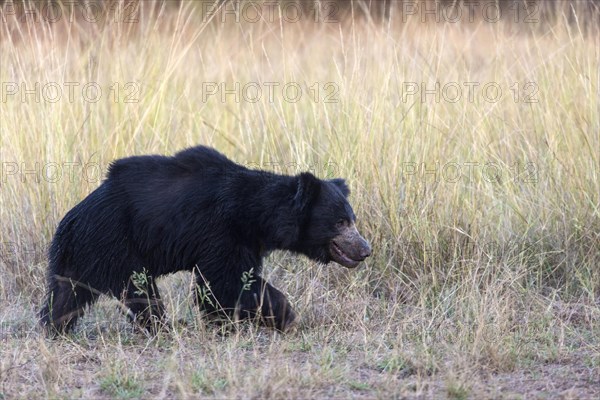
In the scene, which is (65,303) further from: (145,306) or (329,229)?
(329,229)

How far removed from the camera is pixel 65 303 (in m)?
4.94

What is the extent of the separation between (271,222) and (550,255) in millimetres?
1993

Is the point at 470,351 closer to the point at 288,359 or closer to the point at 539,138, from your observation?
the point at 288,359

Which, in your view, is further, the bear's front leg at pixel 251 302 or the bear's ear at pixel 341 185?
the bear's ear at pixel 341 185

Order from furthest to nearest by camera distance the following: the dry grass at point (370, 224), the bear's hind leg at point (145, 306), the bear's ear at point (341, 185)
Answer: the bear's ear at point (341, 185) → the bear's hind leg at point (145, 306) → the dry grass at point (370, 224)

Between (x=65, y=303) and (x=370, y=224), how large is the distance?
210cm

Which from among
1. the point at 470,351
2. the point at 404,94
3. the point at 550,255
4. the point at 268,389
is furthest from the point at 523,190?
the point at 268,389

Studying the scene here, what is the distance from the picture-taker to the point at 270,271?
604 centimetres

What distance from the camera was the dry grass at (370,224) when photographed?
4160mm

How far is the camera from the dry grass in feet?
13.6

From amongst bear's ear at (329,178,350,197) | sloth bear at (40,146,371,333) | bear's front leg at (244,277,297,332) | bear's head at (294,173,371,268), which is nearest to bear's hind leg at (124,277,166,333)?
sloth bear at (40,146,371,333)

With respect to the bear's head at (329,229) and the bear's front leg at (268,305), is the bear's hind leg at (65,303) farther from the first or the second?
the bear's head at (329,229)

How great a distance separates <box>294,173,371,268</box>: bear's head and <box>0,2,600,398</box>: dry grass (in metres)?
0.32

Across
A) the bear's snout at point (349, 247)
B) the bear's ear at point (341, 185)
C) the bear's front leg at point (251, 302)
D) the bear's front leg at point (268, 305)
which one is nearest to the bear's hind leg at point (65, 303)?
the bear's front leg at point (251, 302)
